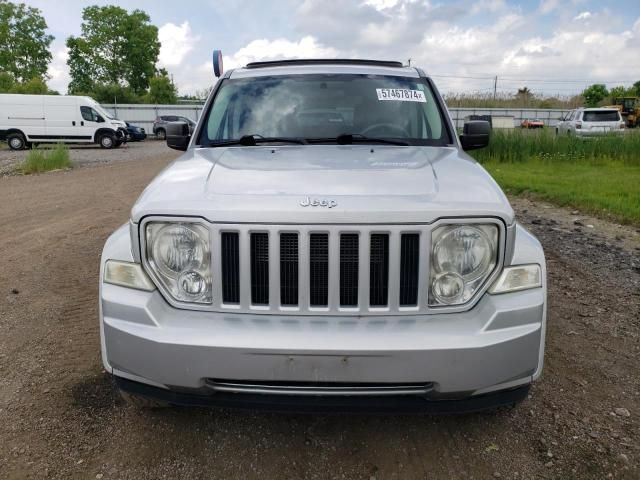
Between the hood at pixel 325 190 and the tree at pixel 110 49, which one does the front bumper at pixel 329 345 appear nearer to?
the hood at pixel 325 190

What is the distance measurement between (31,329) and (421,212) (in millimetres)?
3151

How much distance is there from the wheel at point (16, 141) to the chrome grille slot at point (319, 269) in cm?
2663

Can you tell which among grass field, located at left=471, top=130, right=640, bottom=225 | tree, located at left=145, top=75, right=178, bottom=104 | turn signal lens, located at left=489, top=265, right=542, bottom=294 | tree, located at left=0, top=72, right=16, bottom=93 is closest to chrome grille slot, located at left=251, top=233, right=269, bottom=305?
turn signal lens, located at left=489, top=265, right=542, bottom=294

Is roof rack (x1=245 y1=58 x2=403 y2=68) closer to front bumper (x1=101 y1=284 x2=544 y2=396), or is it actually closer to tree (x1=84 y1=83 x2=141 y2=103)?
front bumper (x1=101 y1=284 x2=544 y2=396)

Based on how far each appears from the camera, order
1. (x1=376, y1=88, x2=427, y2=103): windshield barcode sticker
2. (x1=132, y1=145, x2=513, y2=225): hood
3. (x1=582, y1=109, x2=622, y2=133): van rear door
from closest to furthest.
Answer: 1. (x1=132, y1=145, x2=513, y2=225): hood
2. (x1=376, y1=88, x2=427, y2=103): windshield barcode sticker
3. (x1=582, y1=109, x2=622, y2=133): van rear door

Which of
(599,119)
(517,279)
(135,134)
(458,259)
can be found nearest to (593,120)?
(599,119)

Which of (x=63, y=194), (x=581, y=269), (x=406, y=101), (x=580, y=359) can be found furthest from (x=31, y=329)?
(x=63, y=194)

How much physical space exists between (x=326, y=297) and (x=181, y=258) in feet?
2.09

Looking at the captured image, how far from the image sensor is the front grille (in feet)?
7.22

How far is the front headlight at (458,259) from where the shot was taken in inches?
89.4

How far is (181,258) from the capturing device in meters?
2.33

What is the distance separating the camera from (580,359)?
138 inches

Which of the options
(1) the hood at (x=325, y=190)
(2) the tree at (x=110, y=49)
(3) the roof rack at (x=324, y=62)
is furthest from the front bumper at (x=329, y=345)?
(2) the tree at (x=110, y=49)

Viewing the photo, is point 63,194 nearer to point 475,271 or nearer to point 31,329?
point 31,329
